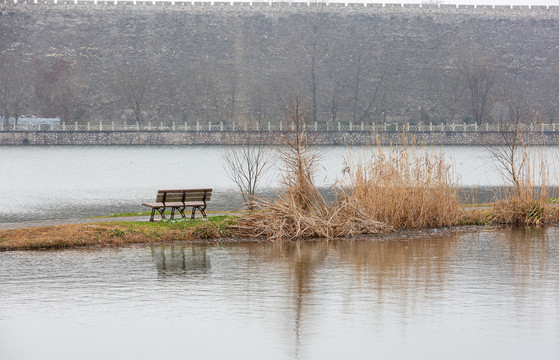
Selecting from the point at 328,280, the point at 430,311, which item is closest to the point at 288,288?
the point at 328,280

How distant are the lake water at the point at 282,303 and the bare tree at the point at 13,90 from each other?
196 ft

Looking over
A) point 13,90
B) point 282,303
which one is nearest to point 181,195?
point 282,303

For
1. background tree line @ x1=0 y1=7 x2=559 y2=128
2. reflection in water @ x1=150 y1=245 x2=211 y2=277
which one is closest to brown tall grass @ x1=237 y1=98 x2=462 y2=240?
reflection in water @ x1=150 y1=245 x2=211 y2=277

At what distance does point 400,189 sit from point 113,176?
23.9 meters

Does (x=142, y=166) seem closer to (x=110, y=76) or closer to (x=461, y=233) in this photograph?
(x=461, y=233)

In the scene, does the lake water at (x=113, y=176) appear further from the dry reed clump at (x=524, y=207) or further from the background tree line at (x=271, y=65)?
the background tree line at (x=271, y=65)

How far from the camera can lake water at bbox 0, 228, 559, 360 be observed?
25.7 feet

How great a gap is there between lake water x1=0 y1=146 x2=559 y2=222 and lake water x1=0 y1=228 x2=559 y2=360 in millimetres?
3396

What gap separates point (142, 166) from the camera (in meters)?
44.2

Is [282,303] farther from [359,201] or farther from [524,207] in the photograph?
[524,207]

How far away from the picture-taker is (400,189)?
15.3 meters

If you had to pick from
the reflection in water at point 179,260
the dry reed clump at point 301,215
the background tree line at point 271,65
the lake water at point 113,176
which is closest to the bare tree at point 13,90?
the background tree line at point 271,65

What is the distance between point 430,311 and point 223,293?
246 centimetres

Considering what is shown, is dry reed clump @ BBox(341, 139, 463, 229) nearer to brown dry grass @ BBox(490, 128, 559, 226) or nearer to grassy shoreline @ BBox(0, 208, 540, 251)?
grassy shoreline @ BBox(0, 208, 540, 251)
